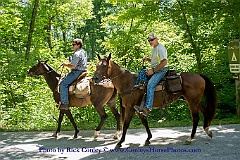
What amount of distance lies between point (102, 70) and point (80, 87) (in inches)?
55.8

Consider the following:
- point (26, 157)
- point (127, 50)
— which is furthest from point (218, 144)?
point (127, 50)

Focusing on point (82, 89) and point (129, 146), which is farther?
point (82, 89)

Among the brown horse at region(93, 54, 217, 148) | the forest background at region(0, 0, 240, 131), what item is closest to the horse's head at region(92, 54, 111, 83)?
the brown horse at region(93, 54, 217, 148)

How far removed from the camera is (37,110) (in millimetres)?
12445

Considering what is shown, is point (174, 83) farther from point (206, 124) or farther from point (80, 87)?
point (80, 87)

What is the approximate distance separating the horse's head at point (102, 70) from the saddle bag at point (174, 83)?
1.30 m

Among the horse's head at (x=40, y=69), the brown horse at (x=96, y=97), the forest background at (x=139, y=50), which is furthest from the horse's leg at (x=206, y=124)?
the horse's head at (x=40, y=69)

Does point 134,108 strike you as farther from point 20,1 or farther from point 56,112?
point 20,1

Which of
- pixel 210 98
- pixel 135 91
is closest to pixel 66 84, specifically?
pixel 135 91

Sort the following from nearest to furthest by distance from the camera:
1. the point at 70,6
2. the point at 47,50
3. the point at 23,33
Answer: the point at 23,33 < the point at 47,50 < the point at 70,6

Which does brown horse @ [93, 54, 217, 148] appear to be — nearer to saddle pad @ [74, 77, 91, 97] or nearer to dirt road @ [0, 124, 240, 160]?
dirt road @ [0, 124, 240, 160]

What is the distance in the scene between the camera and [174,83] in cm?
636

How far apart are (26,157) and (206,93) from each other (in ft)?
13.3

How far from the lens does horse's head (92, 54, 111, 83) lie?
606 centimetres
